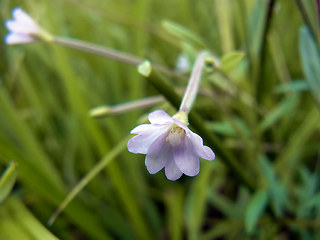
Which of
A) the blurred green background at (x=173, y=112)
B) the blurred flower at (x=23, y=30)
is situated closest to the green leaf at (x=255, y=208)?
the blurred green background at (x=173, y=112)

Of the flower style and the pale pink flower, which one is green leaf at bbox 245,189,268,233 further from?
the pale pink flower

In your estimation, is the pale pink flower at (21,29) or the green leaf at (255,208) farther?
the pale pink flower at (21,29)

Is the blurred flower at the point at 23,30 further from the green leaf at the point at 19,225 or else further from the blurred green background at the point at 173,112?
the green leaf at the point at 19,225

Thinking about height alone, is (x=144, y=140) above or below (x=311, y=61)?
below

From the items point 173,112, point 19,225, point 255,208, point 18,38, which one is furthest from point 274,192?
point 18,38

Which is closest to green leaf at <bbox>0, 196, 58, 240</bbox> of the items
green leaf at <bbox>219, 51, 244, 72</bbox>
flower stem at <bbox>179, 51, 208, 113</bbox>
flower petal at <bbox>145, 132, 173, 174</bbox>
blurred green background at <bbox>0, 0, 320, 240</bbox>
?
blurred green background at <bbox>0, 0, 320, 240</bbox>

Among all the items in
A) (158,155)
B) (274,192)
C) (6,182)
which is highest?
(274,192)

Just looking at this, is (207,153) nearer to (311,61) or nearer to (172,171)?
(172,171)
